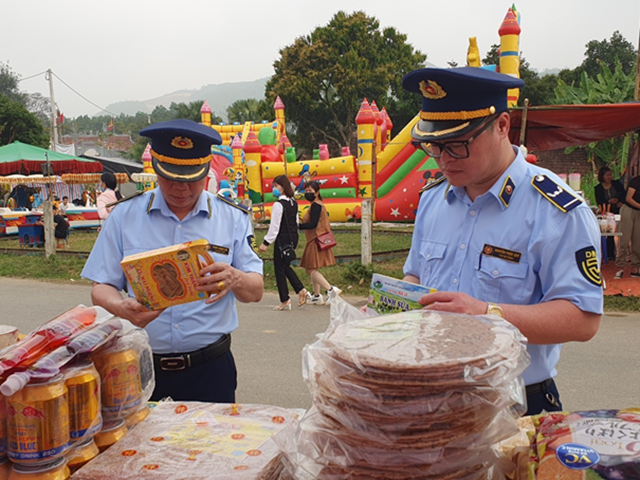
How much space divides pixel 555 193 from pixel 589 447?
90cm

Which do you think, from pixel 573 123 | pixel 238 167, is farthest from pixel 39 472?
pixel 238 167

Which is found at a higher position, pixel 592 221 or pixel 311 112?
pixel 311 112

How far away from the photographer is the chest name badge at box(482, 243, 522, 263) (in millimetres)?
1730

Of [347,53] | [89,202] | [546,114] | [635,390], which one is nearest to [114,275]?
→ [635,390]

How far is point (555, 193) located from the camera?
1.73 m

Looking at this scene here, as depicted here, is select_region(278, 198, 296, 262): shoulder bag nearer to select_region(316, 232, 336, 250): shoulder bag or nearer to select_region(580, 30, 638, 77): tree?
select_region(316, 232, 336, 250): shoulder bag

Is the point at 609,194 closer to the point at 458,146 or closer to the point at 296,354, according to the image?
the point at 296,354

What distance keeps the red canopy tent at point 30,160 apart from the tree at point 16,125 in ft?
54.3

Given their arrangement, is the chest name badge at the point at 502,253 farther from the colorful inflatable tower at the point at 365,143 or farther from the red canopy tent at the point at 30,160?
the red canopy tent at the point at 30,160

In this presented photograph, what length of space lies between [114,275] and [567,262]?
190 cm

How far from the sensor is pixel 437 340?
3.73ft

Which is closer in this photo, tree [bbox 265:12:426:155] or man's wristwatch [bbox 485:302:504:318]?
man's wristwatch [bbox 485:302:504:318]

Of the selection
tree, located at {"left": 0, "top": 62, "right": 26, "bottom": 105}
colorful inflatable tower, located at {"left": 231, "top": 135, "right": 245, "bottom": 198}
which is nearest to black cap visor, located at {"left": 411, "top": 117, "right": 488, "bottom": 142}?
colorful inflatable tower, located at {"left": 231, "top": 135, "right": 245, "bottom": 198}

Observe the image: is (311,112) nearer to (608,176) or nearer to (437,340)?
(608,176)
